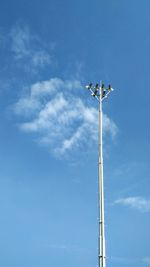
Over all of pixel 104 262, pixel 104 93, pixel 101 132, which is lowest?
pixel 104 262

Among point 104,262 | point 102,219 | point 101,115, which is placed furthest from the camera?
point 101,115

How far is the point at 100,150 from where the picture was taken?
123 feet

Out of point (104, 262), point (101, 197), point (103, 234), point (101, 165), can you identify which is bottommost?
point (104, 262)

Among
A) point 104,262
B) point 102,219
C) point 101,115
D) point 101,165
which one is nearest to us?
point 104,262

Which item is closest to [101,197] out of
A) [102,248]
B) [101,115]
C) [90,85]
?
[102,248]

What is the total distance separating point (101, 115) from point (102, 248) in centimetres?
1265

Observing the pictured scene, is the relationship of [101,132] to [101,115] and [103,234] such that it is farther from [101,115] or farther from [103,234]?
[103,234]

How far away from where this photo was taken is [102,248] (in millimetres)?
32312

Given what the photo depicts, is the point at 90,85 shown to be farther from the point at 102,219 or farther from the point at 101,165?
the point at 102,219

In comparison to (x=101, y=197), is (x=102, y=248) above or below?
below

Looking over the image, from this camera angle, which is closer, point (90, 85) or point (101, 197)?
point (101, 197)

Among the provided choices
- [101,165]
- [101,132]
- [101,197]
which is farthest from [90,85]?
[101,197]

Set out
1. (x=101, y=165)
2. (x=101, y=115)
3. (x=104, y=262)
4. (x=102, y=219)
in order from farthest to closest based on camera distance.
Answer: (x=101, y=115)
(x=101, y=165)
(x=102, y=219)
(x=104, y=262)

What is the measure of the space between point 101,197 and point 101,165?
3.00 m
